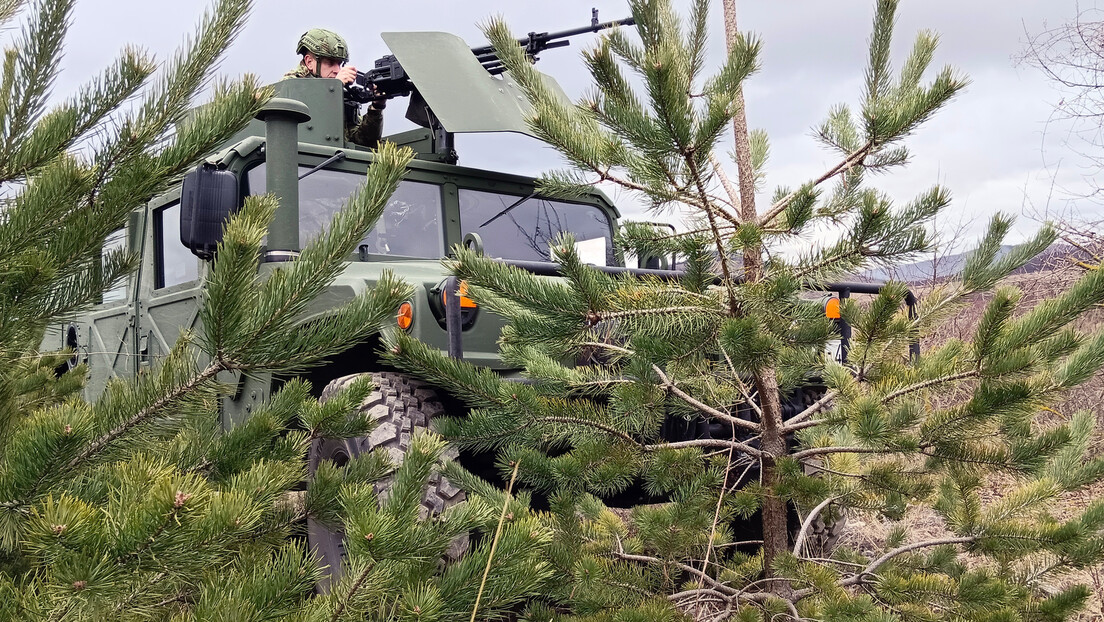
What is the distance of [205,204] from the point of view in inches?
132

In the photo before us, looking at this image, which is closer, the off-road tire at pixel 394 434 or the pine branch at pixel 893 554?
the pine branch at pixel 893 554

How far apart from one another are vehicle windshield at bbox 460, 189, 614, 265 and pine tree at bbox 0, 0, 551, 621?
8.74 feet

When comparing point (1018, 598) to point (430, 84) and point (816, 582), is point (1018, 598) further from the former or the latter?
point (430, 84)

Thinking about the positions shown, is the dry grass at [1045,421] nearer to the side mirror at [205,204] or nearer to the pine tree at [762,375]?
the pine tree at [762,375]

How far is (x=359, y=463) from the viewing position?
1991mm

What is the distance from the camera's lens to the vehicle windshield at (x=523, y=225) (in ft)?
14.3

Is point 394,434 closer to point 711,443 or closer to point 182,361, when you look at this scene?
point 711,443

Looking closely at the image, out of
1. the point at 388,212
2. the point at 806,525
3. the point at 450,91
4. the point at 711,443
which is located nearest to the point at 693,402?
the point at 711,443

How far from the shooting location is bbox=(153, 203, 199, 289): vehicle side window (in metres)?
Answer: 4.30

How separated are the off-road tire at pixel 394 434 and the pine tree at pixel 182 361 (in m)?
1.23

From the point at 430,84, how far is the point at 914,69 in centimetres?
253

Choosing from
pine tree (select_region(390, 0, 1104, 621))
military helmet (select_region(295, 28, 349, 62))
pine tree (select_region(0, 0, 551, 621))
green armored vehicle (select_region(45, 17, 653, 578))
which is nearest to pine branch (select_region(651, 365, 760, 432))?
pine tree (select_region(390, 0, 1104, 621))

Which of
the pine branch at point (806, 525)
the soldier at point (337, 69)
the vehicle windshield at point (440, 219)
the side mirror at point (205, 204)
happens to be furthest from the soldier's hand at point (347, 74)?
the pine branch at point (806, 525)

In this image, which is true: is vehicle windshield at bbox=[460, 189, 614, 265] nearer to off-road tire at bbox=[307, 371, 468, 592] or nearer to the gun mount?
the gun mount
